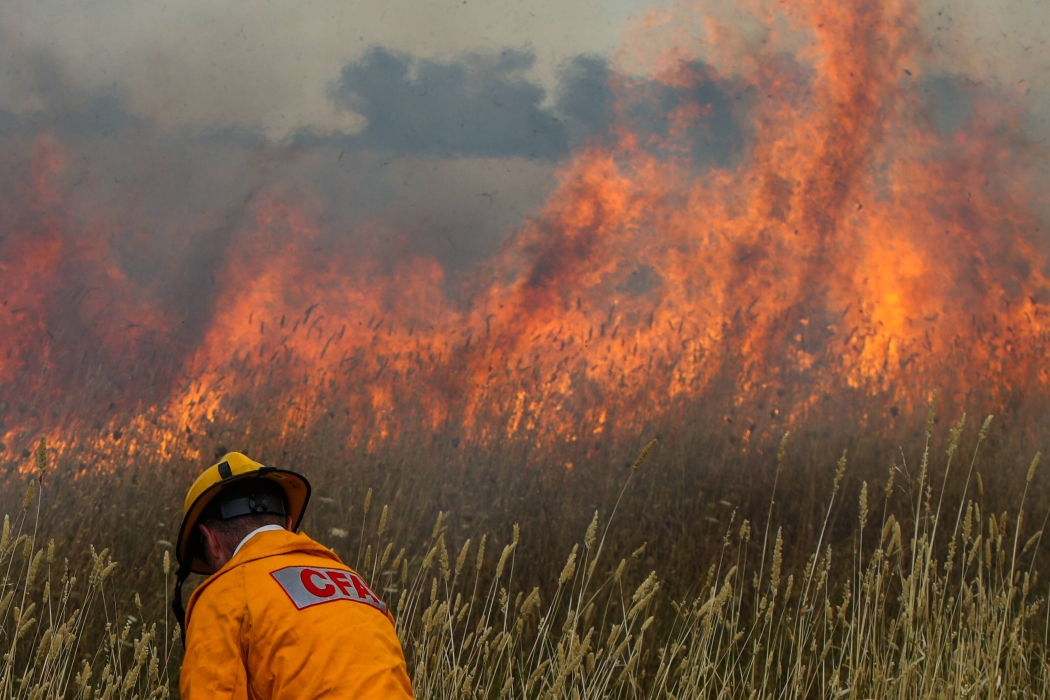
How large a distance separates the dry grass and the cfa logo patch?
1112mm

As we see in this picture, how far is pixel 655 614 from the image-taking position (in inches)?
214

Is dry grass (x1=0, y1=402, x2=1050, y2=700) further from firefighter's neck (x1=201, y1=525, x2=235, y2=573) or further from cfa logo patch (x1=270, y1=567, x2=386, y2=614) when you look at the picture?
cfa logo patch (x1=270, y1=567, x2=386, y2=614)

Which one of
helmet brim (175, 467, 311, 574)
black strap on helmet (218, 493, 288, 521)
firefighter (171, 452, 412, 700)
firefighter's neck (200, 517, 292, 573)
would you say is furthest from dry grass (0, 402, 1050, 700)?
firefighter (171, 452, 412, 700)

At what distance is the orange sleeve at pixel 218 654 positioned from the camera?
231 centimetres

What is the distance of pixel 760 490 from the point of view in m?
6.62

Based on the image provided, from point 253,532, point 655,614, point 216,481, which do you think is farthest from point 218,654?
point 655,614

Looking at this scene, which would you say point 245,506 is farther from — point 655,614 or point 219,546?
point 655,614

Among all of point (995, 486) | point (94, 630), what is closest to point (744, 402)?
point (995, 486)

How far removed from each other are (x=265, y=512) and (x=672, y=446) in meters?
4.52

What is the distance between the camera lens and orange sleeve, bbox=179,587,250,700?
2307mm

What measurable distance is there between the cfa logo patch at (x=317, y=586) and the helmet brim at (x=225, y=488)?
→ 0.39 m

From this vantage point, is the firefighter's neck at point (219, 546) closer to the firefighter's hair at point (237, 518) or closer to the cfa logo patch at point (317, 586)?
the firefighter's hair at point (237, 518)

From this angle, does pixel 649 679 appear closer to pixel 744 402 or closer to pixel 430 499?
pixel 430 499

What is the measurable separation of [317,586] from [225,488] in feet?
1.85
